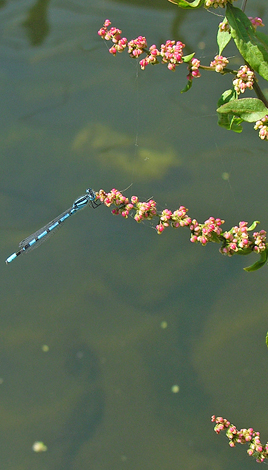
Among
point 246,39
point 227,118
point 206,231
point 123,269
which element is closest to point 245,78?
point 246,39

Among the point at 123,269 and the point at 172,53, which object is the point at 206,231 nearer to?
the point at 172,53

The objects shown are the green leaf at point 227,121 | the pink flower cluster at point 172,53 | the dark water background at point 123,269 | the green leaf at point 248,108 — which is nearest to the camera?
the green leaf at point 248,108

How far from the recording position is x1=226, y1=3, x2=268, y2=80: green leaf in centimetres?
188

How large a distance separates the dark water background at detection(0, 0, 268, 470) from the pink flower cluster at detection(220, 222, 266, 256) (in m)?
1.38

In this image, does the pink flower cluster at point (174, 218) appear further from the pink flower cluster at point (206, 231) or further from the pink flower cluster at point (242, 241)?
the pink flower cluster at point (242, 241)

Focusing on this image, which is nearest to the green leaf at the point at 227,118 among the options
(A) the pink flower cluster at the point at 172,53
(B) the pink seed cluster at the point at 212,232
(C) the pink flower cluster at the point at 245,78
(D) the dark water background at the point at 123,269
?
(C) the pink flower cluster at the point at 245,78

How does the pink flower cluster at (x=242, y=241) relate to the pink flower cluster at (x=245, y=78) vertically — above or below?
below

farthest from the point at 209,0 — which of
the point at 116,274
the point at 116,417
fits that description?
the point at 116,417

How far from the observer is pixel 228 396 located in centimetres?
330

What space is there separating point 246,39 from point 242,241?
81 cm

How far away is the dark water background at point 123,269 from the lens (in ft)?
10.8

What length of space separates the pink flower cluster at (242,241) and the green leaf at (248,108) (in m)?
0.49

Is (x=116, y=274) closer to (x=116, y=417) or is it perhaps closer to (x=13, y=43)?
(x=116, y=417)

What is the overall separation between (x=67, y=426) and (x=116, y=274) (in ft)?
3.59
